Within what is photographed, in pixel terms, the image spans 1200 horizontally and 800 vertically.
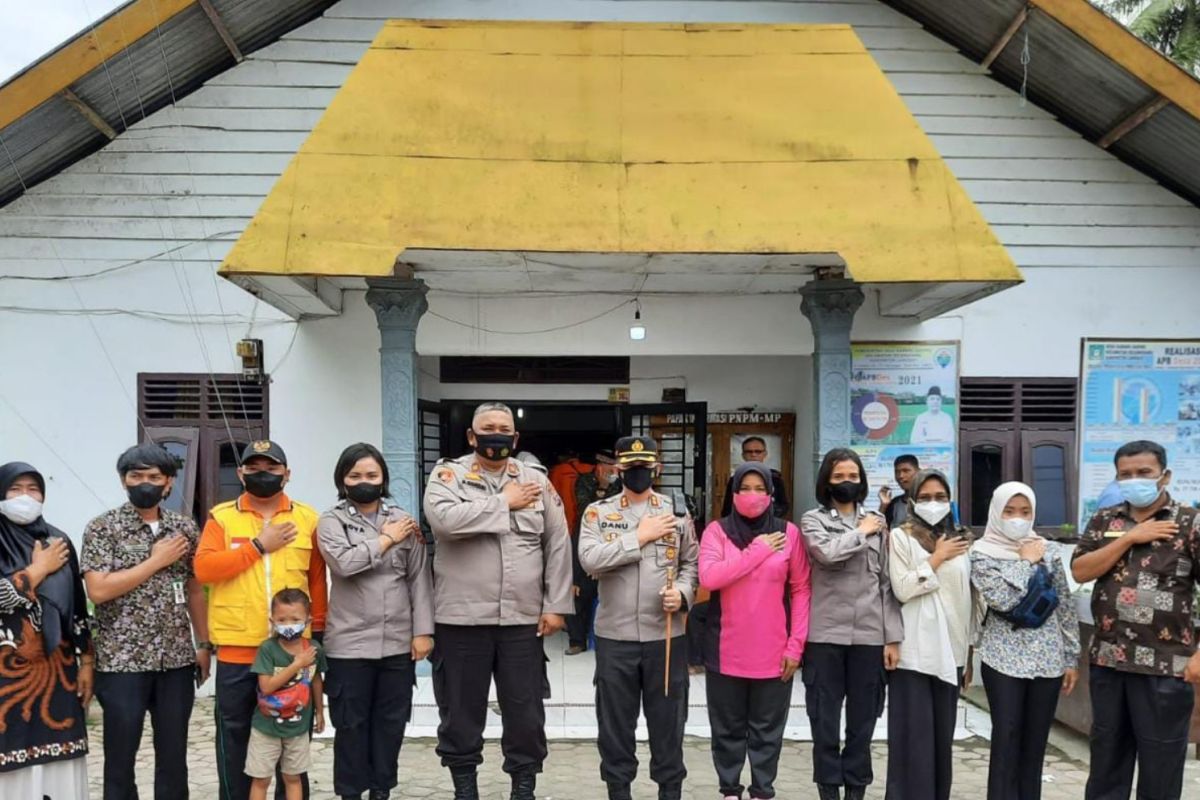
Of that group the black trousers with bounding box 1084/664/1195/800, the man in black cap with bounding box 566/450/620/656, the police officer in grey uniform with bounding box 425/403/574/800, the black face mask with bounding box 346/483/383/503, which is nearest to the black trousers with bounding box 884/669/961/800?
the black trousers with bounding box 1084/664/1195/800

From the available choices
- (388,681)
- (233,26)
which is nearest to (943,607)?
(388,681)

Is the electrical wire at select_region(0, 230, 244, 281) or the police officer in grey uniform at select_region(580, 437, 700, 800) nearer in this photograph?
the police officer in grey uniform at select_region(580, 437, 700, 800)

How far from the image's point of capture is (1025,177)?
693 cm

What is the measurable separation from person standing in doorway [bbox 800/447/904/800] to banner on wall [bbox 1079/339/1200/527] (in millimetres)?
4263

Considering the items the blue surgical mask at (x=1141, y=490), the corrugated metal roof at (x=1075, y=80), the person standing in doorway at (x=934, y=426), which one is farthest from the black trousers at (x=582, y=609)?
the corrugated metal roof at (x=1075, y=80)

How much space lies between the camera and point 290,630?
136 inches

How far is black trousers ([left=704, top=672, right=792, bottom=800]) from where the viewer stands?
3.84 metres

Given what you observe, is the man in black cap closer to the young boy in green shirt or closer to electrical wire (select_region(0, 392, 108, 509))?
the young boy in green shirt

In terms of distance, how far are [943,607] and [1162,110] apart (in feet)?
15.7

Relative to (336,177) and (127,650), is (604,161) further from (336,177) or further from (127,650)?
(127,650)

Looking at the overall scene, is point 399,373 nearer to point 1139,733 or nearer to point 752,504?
point 752,504

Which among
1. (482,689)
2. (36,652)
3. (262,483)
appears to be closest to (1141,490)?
(482,689)

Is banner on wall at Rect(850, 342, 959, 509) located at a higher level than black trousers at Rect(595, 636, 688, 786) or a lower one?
higher

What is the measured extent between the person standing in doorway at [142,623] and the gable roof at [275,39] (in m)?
3.91
